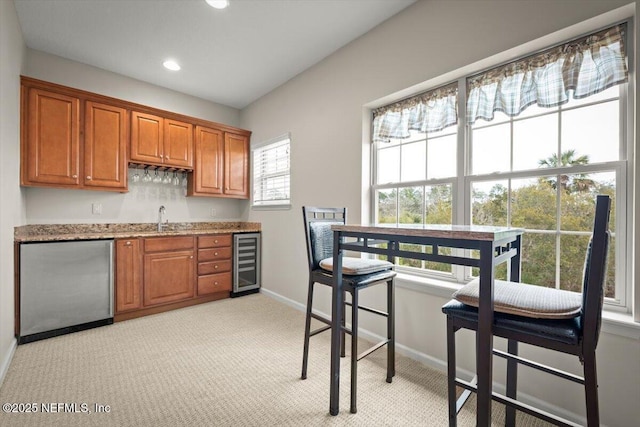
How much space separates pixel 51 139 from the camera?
281 cm

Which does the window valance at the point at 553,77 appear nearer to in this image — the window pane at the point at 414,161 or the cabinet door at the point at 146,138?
the window pane at the point at 414,161

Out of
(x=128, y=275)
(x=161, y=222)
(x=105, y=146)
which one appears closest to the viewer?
(x=128, y=275)

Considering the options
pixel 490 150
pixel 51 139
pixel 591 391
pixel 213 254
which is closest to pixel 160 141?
pixel 51 139

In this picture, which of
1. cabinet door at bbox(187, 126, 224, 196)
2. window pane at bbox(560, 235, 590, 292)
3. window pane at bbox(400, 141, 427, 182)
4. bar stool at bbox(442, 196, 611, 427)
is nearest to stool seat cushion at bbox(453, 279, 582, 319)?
bar stool at bbox(442, 196, 611, 427)

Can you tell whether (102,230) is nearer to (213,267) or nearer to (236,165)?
(213,267)

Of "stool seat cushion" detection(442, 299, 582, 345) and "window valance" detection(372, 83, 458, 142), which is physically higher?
"window valance" detection(372, 83, 458, 142)

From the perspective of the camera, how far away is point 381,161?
8.96 feet

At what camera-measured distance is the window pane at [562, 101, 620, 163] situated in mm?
1556

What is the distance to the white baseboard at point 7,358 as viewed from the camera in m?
1.91

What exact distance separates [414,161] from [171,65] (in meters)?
2.87

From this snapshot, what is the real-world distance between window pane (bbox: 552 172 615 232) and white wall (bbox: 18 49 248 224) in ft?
12.6

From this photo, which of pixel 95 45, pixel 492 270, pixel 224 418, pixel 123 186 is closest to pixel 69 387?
pixel 224 418

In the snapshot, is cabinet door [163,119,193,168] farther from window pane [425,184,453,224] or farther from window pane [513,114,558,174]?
window pane [513,114,558,174]

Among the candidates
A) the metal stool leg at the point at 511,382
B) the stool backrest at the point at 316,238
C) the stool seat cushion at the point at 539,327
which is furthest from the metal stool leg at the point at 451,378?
the stool backrest at the point at 316,238
